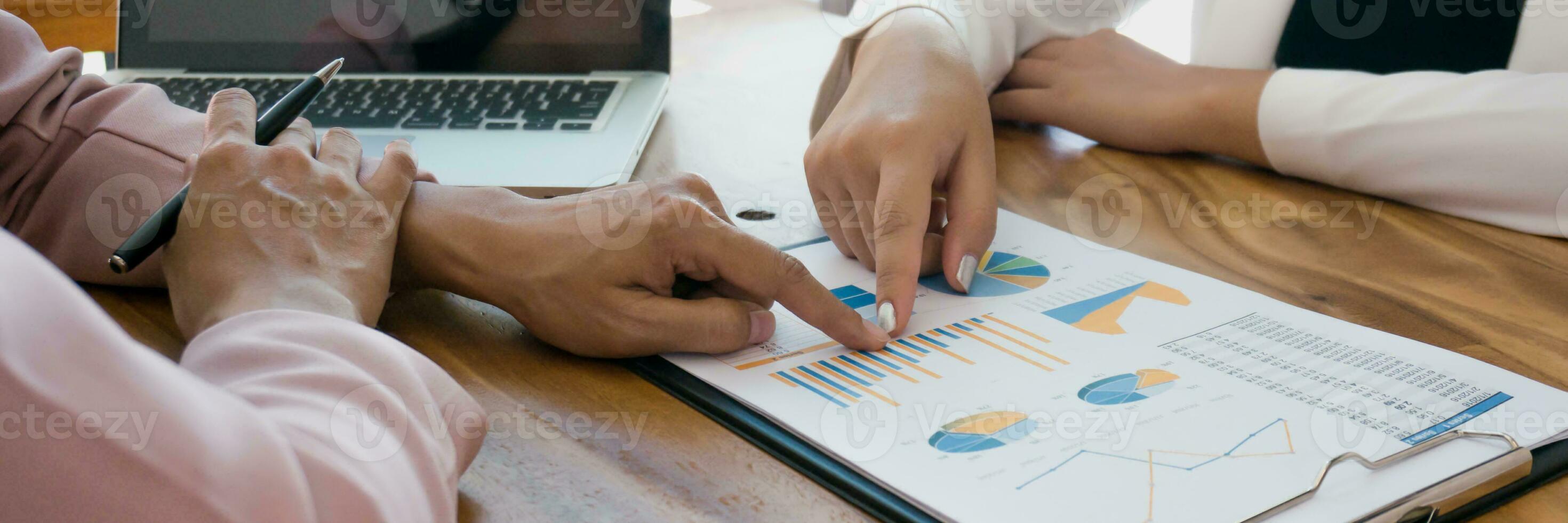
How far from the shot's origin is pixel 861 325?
0.52 m

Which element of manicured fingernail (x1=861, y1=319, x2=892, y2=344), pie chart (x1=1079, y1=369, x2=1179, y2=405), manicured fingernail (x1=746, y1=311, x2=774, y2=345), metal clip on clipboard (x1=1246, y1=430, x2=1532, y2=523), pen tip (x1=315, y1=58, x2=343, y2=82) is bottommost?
manicured fingernail (x1=746, y1=311, x2=774, y2=345)

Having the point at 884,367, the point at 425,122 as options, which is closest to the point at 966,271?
the point at 884,367

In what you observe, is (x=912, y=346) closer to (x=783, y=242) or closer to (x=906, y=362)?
(x=906, y=362)

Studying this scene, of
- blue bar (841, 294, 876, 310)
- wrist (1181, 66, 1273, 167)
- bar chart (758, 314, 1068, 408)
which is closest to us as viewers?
bar chart (758, 314, 1068, 408)

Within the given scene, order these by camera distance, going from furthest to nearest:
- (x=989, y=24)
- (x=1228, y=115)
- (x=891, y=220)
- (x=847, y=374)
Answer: (x=989, y=24)
(x=1228, y=115)
(x=891, y=220)
(x=847, y=374)

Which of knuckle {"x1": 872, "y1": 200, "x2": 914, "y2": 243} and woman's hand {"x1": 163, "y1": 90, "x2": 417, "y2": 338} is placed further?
knuckle {"x1": 872, "y1": 200, "x2": 914, "y2": 243}

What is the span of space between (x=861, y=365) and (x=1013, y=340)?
0.09 m

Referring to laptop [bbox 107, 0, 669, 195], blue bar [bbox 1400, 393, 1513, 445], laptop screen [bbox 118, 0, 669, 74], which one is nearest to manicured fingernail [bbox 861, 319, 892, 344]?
blue bar [bbox 1400, 393, 1513, 445]

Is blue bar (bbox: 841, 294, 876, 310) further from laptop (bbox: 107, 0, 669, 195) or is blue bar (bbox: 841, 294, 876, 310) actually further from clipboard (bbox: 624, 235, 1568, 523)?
laptop (bbox: 107, 0, 669, 195)

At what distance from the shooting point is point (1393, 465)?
0.41 meters

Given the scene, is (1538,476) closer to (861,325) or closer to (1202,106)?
(861,325)

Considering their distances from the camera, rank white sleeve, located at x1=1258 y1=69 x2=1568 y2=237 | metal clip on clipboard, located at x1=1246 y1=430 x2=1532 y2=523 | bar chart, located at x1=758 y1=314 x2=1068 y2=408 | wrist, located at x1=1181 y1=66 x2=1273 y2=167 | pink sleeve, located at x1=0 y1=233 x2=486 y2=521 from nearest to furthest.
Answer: pink sleeve, located at x1=0 y1=233 x2=486 y2=521 < metal clip on clipboard, located at x1=1246 y1=430 x2=1532 y2=523 < bar chart, located at x1=758 y1=314 x2=1068 y2=408 < white sleeve, located at x1=1258 y1=69 x2=1568 y2=237 < wrist, located at x1=1181 y1=66 x2=1273 y2=167

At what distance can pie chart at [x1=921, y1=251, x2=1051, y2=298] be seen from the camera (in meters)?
0.60

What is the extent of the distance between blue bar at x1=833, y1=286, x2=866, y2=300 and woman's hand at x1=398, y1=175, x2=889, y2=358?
0.19 feet
